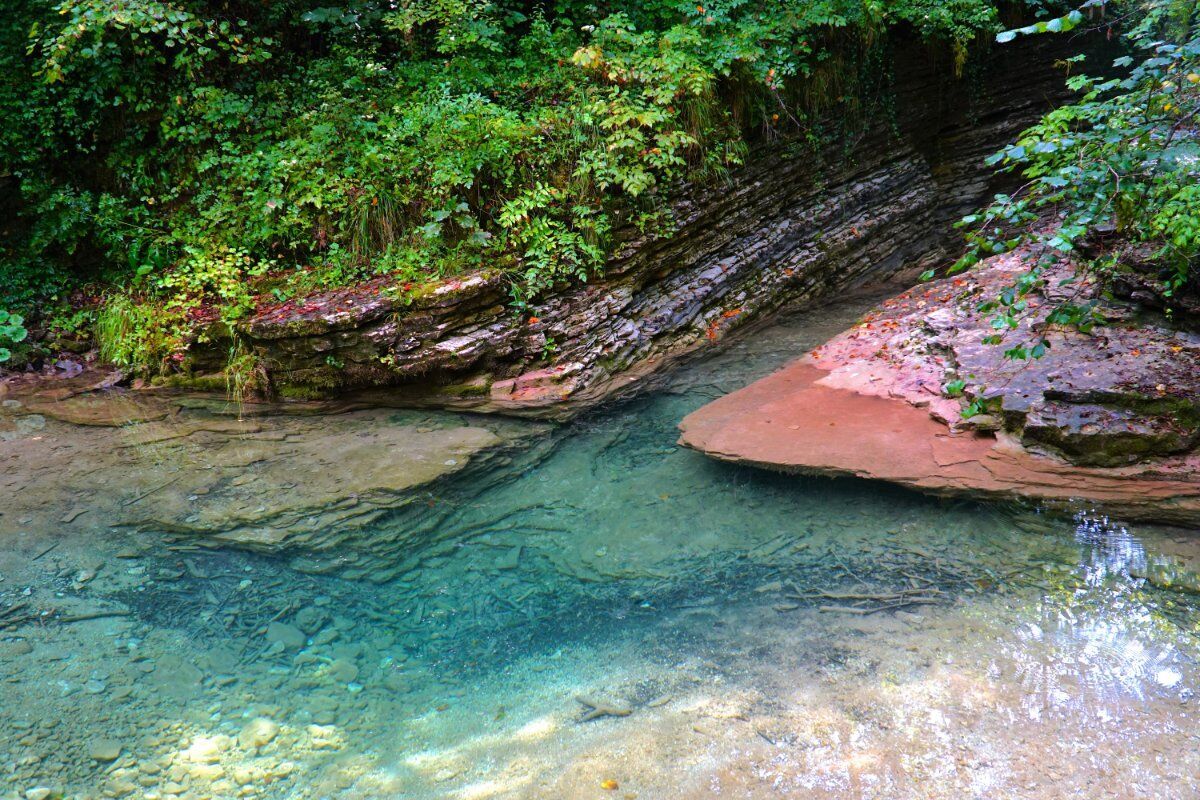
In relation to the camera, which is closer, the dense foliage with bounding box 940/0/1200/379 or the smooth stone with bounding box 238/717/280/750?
the smooth stone with bounding box 238/717/280/750

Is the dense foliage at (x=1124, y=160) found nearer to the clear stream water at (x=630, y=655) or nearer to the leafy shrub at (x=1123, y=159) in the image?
the leafy shrub at (x=1123, y=159)

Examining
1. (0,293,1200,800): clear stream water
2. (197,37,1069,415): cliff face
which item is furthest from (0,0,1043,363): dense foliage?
(0,293,1200,800): clear stream water

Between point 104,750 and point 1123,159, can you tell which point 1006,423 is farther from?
point 104,750

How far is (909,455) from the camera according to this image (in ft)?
15.7

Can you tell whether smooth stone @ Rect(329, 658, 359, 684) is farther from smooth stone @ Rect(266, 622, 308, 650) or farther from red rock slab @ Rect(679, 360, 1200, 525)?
red rock slab @ Rect(679, 360, 1200, 525)

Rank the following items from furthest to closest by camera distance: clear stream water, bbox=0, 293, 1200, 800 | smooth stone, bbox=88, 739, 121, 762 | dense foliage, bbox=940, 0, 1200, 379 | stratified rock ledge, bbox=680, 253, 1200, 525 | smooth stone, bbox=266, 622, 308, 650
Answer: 1. stratified rock ledge, bbox=680, 253, 1200, 525
2. smooth stone, bbox=266, 622, 308, 650
3. dense foliage, bbox=940, 0, 1200, 379
4. smooth stone, bbox=88, 739, 121, 762
5. clear stream water, bbox=0, 293, 1200, 800

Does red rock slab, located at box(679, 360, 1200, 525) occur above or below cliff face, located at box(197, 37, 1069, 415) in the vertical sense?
below

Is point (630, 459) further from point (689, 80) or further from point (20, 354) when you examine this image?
point (20, 354)

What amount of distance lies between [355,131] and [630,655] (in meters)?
6.21

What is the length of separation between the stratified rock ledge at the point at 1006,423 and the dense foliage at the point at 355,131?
8.40 feet

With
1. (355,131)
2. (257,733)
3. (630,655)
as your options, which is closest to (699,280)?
(355,131)

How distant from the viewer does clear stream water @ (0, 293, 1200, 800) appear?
9.81 ft

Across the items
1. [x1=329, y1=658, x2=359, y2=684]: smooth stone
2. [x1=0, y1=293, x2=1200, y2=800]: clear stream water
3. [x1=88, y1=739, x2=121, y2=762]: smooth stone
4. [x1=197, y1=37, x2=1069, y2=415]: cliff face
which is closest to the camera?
[x1=0, y1=293, x2=1200, y2=800]: clear stream water

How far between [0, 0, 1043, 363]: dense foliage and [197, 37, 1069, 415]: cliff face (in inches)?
14.1
